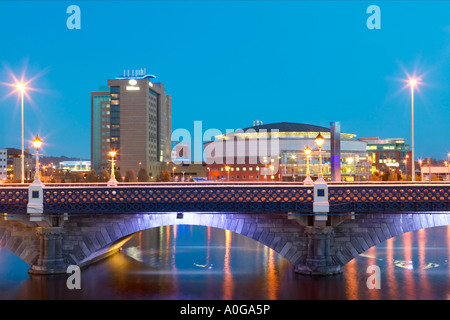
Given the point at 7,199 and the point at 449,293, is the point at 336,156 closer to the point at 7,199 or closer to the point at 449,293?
the point at 449,293

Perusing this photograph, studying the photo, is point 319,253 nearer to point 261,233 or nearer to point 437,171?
point 261,233

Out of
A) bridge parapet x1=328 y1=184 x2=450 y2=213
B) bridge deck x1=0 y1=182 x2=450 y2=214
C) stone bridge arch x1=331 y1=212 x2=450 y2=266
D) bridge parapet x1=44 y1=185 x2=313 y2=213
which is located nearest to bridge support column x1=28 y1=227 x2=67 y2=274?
bridge deck x1=0 y1=182 x2=450 y2=214

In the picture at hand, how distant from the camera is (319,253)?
33.3 metres

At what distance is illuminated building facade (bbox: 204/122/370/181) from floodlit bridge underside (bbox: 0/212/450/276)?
353ft

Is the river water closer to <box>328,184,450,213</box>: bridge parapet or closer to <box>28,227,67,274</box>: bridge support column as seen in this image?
<box>28,227,67,274</box>: bridge support column

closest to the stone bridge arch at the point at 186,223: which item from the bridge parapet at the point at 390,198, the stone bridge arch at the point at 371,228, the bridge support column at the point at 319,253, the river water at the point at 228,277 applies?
the bridge support column at the point at 319,253

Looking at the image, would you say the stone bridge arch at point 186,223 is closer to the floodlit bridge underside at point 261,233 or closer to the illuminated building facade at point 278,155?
the floodlit bridge underside at point 261,233

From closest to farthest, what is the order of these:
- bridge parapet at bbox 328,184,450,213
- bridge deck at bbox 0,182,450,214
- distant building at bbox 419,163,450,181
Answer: bridge parapet at bbox 328,184,450,213, bridge deck at bbox 0,182,450,214, distant building at bbox 419,163,450,181

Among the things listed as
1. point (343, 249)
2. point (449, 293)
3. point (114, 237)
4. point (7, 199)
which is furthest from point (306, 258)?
point (7, 199)

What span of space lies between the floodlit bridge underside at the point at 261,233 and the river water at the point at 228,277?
159cm

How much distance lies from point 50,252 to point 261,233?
1535 cm

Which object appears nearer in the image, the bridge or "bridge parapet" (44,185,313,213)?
the bridge

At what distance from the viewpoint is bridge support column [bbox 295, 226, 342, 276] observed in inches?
1291

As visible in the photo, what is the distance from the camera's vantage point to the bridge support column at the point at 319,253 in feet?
108
